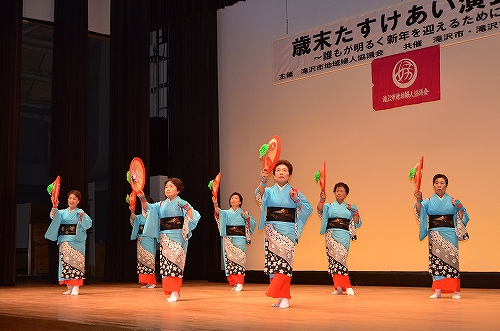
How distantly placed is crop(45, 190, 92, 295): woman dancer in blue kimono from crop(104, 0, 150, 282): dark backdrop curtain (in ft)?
9.07

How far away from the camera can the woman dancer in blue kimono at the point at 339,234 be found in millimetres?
7085

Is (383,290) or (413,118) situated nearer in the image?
(383,290)

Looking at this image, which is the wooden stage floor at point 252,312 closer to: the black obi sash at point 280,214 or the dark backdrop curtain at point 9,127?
A: the black obi sash at point 280,214

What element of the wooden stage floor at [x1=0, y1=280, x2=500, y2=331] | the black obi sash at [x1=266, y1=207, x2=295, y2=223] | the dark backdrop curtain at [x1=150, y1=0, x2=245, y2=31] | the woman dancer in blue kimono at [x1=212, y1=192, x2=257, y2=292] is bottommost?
the wooden stage floor at [x1=0, y1=280, x2=500, y2=331]

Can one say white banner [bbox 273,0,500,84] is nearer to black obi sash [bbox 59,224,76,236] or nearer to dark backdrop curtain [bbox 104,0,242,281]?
dark backdrop curtain [bbox 104,0,242,281]

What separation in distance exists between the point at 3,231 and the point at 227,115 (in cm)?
386

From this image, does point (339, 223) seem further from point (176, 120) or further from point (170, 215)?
point (176, 120)

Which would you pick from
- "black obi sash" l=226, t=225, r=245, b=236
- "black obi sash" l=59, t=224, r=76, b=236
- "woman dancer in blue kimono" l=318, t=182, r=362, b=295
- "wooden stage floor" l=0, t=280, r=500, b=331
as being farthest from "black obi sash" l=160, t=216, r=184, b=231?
"black obi sash" l=226, t=225, r=245, b=236

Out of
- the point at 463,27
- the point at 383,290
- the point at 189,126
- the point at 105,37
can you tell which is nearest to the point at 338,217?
the point at 383,290

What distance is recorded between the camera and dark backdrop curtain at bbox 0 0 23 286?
9203mm

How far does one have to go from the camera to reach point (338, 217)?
7.19m

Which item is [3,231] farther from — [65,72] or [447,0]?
[447,0]

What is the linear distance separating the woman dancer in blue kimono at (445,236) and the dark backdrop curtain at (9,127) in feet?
18.9

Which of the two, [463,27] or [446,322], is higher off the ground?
[463,27]
